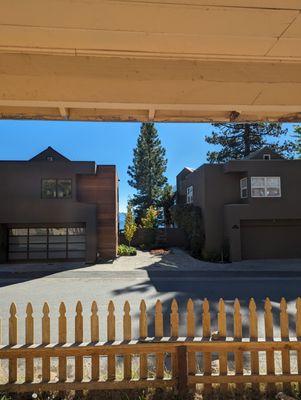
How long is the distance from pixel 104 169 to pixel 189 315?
19.5 m

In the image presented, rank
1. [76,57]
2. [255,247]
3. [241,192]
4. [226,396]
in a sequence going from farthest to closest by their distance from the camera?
[241,192] → [255,247] → [226,396] → [76,57]

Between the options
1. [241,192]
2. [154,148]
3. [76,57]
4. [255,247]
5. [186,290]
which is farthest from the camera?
[154,148]

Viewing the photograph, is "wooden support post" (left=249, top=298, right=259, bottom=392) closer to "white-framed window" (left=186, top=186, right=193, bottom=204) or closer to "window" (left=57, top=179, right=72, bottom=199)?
"window" (left=57, top=179, right=72, bottom=199)

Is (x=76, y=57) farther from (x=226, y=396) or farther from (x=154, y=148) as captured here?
(x=154, y=148)

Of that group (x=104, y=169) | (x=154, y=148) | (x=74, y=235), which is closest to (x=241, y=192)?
(x=104, y=169)

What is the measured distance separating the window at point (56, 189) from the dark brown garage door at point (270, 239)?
1129 centimetres

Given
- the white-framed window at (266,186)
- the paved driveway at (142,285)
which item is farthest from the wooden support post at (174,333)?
the white-framed window at (266,186)

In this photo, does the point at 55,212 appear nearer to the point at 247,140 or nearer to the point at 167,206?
the point at 167,206

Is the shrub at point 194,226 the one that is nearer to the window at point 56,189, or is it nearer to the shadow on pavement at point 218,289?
the shadow on pavement at point 218,289

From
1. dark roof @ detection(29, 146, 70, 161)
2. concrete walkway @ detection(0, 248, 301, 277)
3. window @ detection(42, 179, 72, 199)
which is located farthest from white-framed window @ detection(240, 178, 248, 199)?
dark roof @ detection(29, 146, 70, 161)

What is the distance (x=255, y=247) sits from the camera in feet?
68.5

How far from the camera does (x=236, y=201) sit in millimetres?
22234

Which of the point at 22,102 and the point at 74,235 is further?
the point at 74,235

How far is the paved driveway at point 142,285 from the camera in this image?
9.40 m
